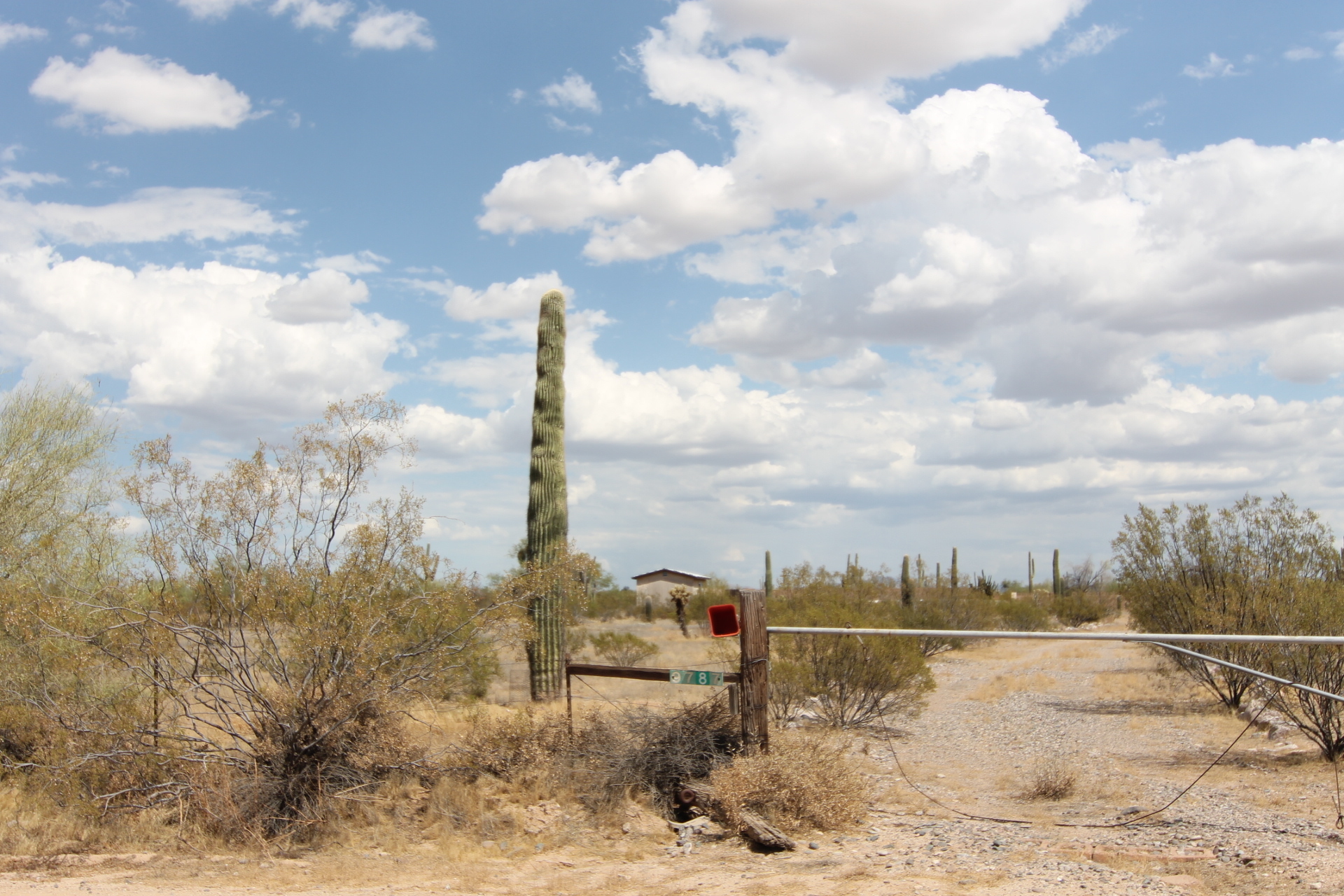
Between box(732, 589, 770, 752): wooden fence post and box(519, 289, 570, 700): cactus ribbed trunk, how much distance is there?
187 inches

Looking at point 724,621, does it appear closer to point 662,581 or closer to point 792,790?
point 792,790

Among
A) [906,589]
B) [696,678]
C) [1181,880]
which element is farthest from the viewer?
[906,589]

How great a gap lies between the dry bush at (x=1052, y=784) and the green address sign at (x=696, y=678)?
11.0ft

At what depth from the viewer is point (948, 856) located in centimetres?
748

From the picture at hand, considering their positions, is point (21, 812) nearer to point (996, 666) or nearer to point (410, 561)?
point (410, 561)

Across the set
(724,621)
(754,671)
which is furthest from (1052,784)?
(724,621)

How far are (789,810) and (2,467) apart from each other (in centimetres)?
1251

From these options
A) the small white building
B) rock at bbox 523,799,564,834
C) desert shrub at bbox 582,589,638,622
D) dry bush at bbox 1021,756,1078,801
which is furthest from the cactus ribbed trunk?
the small white building

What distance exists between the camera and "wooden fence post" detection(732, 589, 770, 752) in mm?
8992

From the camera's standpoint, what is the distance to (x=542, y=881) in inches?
298

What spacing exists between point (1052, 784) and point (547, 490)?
334 inches

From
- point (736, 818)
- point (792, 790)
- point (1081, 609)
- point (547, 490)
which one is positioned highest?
point (547, 490)

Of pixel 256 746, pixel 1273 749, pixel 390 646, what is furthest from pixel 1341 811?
pixel 256 746

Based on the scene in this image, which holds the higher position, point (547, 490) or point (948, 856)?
point (547, 490)
